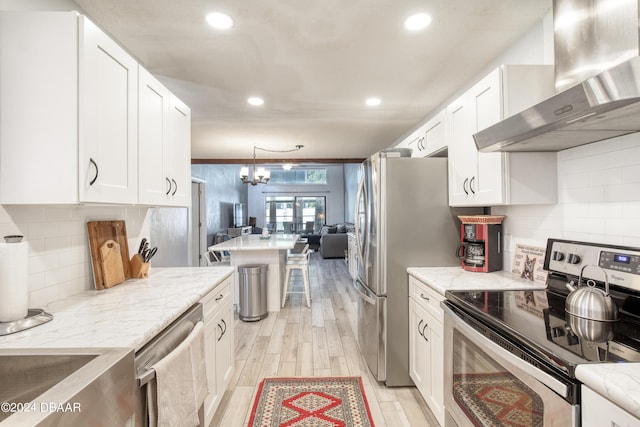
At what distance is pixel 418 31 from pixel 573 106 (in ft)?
4.29

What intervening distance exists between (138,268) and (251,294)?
189 centimetres

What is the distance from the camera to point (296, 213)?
489 inches

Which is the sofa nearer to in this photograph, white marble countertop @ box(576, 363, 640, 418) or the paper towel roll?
the paper towel roll

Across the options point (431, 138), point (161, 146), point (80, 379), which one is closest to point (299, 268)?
point (431, 138)

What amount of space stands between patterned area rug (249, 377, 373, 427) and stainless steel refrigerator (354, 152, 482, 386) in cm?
30

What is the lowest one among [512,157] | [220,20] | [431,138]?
[512,157]

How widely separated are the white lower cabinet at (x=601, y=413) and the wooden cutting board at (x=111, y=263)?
2110mm

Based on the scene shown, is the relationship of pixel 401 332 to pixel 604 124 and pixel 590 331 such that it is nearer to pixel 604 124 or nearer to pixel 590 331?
pixel 590 331

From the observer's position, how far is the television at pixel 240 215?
35.4 ft

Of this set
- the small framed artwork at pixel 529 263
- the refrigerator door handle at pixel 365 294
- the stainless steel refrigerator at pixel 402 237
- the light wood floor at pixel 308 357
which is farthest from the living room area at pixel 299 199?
the small framed artwork at pixel 529 263

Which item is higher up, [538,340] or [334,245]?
[538,340]

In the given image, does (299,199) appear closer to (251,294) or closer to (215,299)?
(251,294)

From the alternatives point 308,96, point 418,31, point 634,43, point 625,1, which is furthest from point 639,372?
point 308,96

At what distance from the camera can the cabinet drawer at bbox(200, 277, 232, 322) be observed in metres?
1.74
